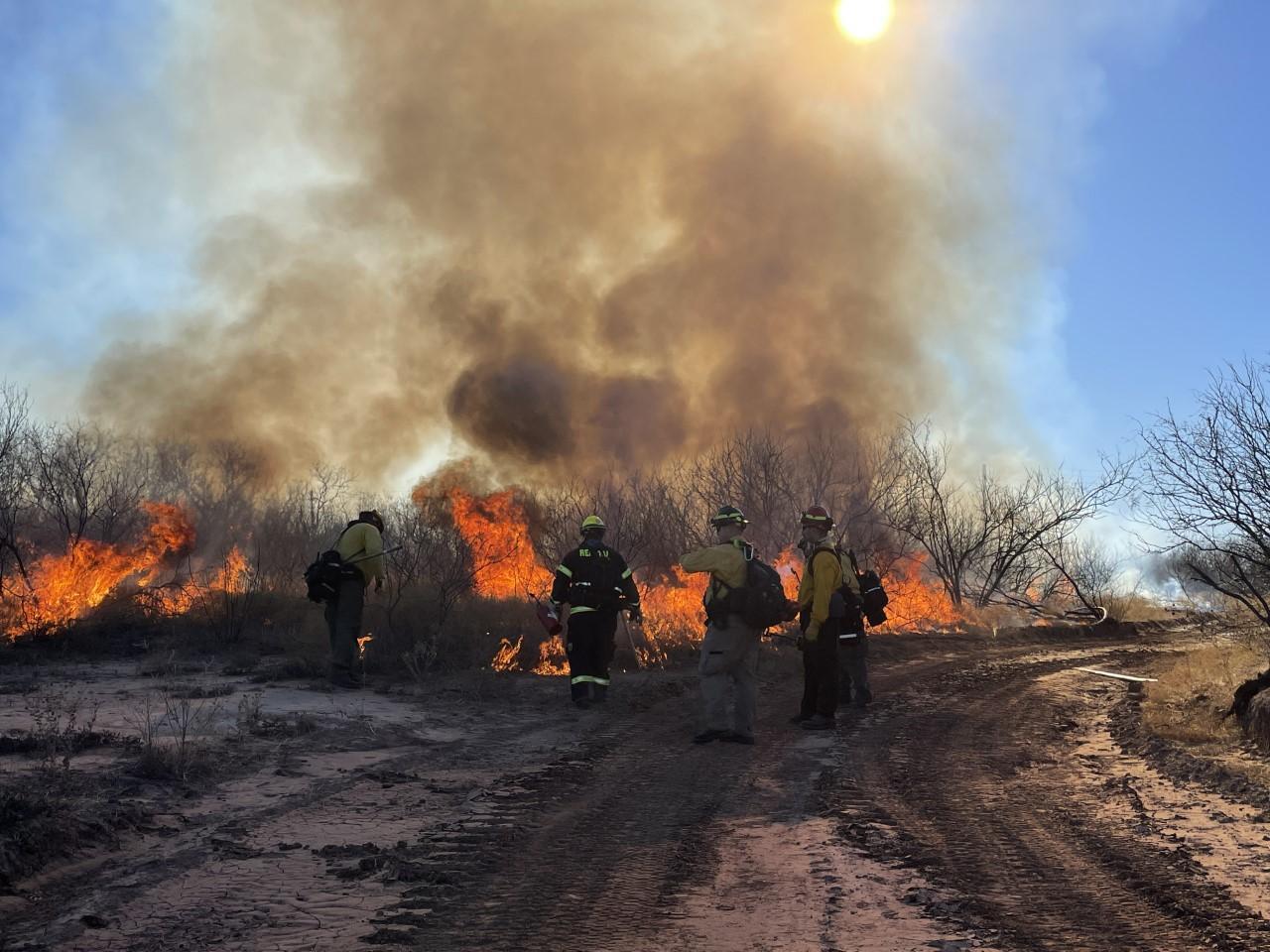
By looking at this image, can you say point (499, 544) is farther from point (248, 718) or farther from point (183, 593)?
point (248, 718)

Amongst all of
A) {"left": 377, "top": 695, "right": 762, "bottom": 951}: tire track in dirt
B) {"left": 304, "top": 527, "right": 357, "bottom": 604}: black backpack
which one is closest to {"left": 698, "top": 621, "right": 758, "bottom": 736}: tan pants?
{"left": 377, "top": 695, "right": 762, "bottom": 951}: tire track in dirt

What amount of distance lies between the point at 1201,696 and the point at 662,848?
8.00m

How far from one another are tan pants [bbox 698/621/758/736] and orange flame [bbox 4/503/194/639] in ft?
33.8

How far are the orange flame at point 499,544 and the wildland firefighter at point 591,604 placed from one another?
7497 mm

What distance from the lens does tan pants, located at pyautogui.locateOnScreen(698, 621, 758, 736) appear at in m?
7.66

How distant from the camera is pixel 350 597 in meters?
10.0

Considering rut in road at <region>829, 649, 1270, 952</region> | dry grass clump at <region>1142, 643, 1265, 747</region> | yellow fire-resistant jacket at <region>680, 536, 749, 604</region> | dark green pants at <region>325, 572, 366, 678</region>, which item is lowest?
rut in road at <region>829, 649, 1270, 952</region>

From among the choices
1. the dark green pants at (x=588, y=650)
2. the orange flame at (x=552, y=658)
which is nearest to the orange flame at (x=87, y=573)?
the orange flame at (x=552, y=658)

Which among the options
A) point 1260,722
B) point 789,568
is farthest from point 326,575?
point 789,568

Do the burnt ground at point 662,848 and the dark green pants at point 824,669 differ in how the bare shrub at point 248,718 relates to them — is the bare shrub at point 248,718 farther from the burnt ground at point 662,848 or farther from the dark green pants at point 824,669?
the dark green pants at point 824,669

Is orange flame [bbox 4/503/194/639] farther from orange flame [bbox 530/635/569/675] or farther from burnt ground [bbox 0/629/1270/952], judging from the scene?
burnt ground [bbox 0/629/1270/952]

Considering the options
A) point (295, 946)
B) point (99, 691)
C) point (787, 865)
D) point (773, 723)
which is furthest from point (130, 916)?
point (99, 691)

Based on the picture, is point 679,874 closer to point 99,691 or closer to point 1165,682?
point 99,691

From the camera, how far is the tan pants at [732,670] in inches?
302
